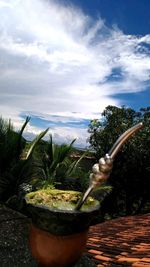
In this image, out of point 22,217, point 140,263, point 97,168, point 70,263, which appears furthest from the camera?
point 22,217

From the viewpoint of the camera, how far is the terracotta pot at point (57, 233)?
8.74 feet

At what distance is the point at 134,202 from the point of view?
17125 mm

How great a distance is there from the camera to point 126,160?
15.8m

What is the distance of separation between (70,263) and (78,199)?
0.48m

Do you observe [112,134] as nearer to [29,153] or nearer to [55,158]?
[55,158]

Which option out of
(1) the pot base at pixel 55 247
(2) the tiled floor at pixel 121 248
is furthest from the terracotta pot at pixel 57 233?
(2) the tiled floor at pixel 121 248

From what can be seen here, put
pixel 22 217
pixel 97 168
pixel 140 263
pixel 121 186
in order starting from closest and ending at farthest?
1. pixel 97 168
2. pixel 140 263
3. pixel 22 217
4. pixel 121 186

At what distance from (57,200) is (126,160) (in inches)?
518

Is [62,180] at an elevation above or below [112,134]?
below

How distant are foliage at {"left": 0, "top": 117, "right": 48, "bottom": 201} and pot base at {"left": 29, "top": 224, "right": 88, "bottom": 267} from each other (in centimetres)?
484

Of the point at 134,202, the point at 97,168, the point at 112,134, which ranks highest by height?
the point at 112,134

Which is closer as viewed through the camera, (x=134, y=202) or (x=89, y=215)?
(x=89, y=215)

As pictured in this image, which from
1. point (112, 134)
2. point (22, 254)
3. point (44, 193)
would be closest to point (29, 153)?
point (22, 254)

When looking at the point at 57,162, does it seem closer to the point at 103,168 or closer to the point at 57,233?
the point at 57,233
